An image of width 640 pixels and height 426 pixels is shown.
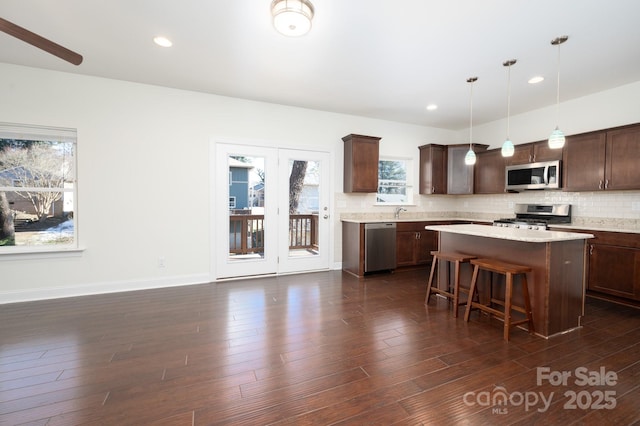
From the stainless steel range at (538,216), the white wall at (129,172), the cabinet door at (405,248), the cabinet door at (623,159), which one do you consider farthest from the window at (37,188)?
the cabinet door at (623,159)

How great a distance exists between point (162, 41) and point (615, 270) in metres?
5.74

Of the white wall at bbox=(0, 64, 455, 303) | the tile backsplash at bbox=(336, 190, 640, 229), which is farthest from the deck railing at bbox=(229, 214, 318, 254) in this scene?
the tile backsplash at bbox=(336, 190, 640, 229)

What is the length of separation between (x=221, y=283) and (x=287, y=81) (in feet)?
9.77

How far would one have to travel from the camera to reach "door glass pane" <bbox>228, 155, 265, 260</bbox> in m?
4.30

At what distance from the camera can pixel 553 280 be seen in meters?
2.53

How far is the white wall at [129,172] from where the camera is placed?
10.9ft

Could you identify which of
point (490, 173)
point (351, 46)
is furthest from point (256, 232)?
point (490, 173)

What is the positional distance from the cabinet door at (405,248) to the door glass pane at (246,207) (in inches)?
92.7

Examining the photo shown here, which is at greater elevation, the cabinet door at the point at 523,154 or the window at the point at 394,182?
the cabinet door at the point at 523,154

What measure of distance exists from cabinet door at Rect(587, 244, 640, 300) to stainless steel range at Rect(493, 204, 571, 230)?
747 millimetres

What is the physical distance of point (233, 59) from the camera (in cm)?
310

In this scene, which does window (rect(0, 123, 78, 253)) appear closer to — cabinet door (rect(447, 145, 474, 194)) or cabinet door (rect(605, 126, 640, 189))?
cabinet door (rect(447, 145, 474, 194))

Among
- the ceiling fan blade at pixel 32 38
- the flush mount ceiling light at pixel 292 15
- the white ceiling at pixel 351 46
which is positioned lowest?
the ceiling fan blade at pixel 32 38

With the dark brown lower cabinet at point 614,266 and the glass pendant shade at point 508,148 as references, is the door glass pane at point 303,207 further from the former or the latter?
the dark brown lower cabinet at point 614,266
